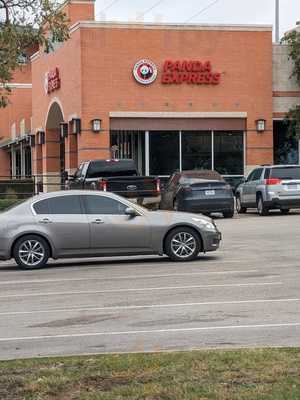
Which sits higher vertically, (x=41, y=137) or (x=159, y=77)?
(x=159, y=77)

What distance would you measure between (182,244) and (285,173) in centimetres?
1228

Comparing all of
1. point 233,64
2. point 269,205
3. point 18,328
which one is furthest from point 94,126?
A: point 18,328

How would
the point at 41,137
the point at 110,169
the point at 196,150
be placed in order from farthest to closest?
1. the point at 41,137
2. the point at 196,150
3. the point at 110,169

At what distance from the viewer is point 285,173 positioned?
1041 inches

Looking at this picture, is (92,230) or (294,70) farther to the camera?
(294,70)

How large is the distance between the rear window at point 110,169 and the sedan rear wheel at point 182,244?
12.0 metres

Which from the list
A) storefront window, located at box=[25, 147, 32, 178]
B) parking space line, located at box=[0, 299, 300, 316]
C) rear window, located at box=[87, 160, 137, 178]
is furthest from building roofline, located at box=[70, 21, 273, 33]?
parking space line, located at box=[0, 299, 300, 316]

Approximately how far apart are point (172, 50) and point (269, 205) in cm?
1104

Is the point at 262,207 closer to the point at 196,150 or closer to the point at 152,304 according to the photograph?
the point at 196,150

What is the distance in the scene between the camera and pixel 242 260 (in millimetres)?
14859

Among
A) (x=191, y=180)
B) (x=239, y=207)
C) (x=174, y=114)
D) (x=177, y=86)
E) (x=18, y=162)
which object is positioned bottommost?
(x=239, y=207)

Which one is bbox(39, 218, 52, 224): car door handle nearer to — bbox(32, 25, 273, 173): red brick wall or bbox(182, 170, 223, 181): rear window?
bbox(182, 170, 223, 181): rear window

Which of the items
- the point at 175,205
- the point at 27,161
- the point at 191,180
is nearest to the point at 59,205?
the point at 175,205

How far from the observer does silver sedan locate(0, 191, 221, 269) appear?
14.8m
